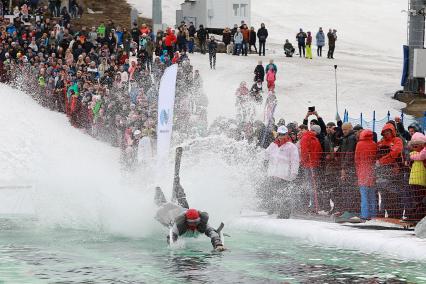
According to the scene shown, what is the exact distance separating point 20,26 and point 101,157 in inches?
365

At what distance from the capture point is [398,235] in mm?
17438

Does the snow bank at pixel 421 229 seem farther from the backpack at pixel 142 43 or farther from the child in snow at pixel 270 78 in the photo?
the backpack at pixel 142 43

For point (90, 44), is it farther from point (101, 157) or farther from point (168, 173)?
point (168, 173)

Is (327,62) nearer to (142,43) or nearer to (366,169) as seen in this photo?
(142,43)

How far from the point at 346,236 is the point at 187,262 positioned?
119 inches

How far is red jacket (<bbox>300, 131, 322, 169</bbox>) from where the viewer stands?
68.6ft

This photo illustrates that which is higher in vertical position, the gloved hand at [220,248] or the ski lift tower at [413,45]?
the ski lift tower at [413,45]

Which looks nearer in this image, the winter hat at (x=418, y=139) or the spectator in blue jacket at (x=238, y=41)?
the winter hat at (x=418, y=139)

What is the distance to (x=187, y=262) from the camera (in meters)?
16.3

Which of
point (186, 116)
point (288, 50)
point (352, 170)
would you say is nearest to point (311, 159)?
point (352, 170)

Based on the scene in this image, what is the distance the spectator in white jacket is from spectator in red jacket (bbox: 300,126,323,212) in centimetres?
17

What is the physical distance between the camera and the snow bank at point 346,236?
1628cm

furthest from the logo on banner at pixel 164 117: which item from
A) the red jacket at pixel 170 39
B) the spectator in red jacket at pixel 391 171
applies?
the red jacket at pixel 170 39

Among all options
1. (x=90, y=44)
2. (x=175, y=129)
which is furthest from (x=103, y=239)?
(x=90, y=44)
